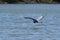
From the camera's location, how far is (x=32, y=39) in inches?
900

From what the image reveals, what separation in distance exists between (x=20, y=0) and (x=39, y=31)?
2876 inches

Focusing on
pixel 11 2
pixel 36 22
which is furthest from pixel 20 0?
pixel 36 22

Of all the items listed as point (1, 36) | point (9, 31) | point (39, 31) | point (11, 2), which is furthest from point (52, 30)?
point (11, 2)

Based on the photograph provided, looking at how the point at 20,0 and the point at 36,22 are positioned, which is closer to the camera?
the point at 36,22

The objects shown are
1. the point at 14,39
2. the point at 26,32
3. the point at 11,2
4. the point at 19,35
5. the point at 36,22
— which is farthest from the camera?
the point at 11,2

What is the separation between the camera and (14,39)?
2278 cm

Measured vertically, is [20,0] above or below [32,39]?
below

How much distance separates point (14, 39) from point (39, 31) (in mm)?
4528

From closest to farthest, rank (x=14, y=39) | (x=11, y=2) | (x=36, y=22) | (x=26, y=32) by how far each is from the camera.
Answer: (x=14, y=39) < (x=26, y=32) < (x=36, y=22) < (x=11, y=2)

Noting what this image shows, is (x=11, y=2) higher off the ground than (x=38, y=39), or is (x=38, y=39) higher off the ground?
(x=38, y=39)

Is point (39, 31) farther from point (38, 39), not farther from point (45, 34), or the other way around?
point (38, 39)

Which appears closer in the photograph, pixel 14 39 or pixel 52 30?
pixel 14 39

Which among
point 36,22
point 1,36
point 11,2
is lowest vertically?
point 11,2

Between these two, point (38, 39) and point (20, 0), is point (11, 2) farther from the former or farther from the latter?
point (38, 39)
